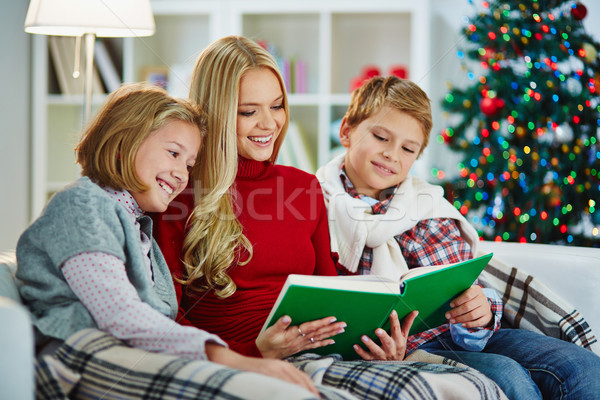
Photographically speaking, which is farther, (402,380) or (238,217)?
(238,217)

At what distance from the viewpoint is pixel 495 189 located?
2.70 meters

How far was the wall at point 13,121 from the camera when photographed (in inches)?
126

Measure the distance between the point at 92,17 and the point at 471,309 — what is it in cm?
145

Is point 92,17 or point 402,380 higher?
point 92,17

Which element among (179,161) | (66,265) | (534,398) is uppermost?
(179,161)

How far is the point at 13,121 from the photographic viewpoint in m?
3.28

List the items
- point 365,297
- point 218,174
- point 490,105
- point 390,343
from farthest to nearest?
point 490,105 < point 218,174 < point 390,343 < point 365,297

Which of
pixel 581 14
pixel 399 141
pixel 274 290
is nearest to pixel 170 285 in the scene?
pixel 274 290

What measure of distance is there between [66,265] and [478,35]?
2186 mm

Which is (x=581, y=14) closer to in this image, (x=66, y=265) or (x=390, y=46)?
(x=390, y=46)

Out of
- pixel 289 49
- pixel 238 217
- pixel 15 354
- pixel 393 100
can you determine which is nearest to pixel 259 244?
pixel 238 217

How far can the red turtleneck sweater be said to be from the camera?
1408 mm

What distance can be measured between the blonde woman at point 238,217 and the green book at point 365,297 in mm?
71

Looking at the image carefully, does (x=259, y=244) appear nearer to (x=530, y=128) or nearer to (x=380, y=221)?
(x=380, y=221)
